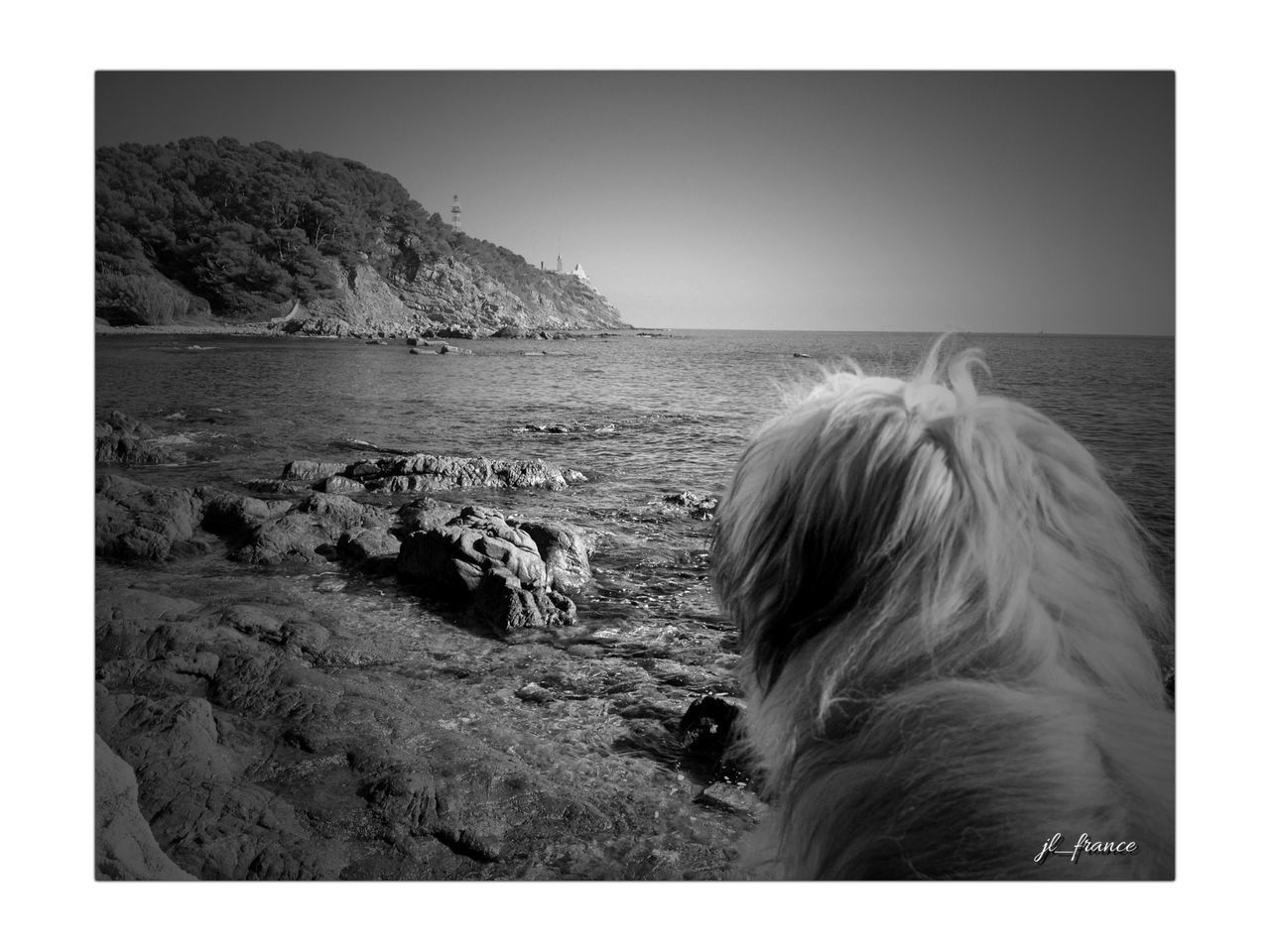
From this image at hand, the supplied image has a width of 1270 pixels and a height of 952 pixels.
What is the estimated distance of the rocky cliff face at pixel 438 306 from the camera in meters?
3.71

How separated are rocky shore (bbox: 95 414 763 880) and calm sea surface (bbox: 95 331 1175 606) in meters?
0.10

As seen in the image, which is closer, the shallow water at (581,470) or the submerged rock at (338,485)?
the shallow water at (581,470)

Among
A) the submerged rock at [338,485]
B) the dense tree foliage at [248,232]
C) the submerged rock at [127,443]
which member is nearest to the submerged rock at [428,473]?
the submerged rock at [338,485]

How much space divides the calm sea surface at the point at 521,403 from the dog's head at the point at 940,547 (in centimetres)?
169

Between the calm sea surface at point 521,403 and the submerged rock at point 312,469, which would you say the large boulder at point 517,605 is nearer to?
the calm sea surface at point 521,403

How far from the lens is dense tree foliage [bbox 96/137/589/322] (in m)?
3.13

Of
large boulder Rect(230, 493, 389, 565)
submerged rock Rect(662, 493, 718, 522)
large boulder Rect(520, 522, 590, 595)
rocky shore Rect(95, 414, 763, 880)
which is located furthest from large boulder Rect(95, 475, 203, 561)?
submerged rock Rect(662, 493, 718, 522)

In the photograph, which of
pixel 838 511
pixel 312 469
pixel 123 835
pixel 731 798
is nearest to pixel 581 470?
pixel 312 469

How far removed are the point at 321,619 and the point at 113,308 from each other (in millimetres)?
1573

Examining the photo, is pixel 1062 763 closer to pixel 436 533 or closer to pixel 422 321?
pixel 436 533

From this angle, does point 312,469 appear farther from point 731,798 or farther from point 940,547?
point 940,547

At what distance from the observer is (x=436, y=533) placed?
3795 millimetres

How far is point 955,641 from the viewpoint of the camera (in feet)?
4.14

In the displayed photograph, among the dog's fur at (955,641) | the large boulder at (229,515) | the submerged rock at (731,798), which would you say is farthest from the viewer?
the large boulder at (229,515)
